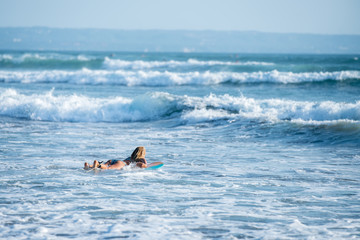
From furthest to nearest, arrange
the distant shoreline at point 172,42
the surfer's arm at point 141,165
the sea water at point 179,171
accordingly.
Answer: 1. the distant shoreline at point 172,42
2. the surfer's arm at point 141,165
3. the sea water at point 179,171

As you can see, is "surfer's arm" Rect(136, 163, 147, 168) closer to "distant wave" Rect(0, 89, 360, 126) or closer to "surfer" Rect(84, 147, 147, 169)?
"surfer" Rect(84, 147, 147, 169)

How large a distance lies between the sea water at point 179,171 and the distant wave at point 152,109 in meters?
0.05

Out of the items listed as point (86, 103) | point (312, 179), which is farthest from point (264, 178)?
point (86, 103)

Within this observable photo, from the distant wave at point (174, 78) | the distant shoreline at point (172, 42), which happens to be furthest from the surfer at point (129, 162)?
the distant shoreline at point (172, 42)

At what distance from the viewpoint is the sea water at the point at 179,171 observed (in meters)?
6.16

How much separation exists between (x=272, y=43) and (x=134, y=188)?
189 metres

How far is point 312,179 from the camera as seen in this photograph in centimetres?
866

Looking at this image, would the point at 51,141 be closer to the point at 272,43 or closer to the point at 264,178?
the point at 264,178

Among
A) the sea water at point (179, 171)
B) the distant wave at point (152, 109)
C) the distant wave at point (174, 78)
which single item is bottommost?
the sea water at point (179, 171)

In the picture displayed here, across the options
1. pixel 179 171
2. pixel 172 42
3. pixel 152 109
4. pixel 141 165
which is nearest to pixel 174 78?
pixel 152 109

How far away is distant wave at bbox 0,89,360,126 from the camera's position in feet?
56.3

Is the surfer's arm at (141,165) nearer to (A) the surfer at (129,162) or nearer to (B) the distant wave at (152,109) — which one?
(A) the surfer at (129,162)

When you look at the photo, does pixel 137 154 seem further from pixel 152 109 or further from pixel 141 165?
pixel 152 109

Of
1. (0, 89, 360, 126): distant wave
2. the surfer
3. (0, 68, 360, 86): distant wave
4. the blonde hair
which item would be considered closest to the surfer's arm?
the surfer
